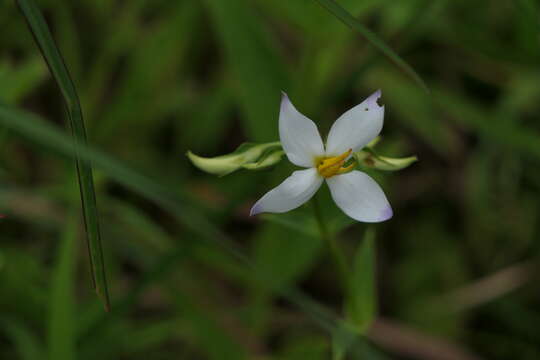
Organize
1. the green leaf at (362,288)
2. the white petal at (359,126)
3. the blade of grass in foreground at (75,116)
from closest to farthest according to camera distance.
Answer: the blade of grass in foreground at (75,116) < the white petal at (359,126) < the green leaf at (362,288)

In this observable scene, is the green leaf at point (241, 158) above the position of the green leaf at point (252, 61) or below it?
below

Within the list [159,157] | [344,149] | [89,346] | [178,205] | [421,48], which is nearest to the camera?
[344,149]

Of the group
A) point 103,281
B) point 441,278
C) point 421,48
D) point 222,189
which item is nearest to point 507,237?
point 441,278

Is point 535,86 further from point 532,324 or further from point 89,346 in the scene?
point 89,346

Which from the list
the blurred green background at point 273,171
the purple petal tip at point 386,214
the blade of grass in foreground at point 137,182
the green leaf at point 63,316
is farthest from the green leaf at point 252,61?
the purple petal tip at point 386,214

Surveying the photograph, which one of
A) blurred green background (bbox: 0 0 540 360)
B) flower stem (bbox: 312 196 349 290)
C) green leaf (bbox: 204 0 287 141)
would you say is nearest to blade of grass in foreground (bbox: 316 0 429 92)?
flower stem (bbox: 312 196 349 290)

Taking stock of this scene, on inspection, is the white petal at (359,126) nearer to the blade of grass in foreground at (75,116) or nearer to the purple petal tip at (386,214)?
the purple petal tip at (386,214)

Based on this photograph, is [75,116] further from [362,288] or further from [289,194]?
[362,288]
